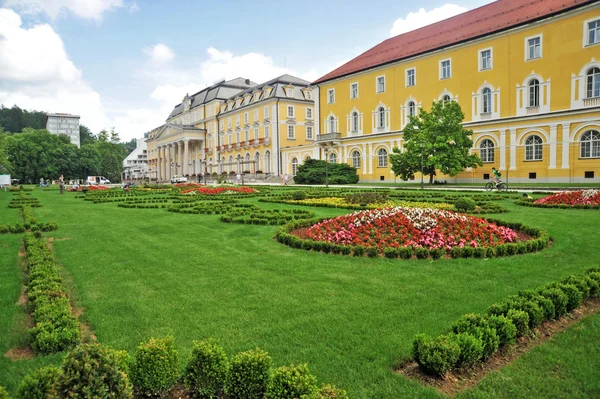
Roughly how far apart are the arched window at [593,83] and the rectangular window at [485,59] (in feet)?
23.8

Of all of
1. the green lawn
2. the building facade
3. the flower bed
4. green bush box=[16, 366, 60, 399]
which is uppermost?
the building facade

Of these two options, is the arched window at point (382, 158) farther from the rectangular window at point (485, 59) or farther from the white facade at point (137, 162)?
the white facade at point (137, 162)

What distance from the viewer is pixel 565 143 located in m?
29.5

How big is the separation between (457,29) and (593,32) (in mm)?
11528

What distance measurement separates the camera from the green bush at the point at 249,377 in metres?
3.04

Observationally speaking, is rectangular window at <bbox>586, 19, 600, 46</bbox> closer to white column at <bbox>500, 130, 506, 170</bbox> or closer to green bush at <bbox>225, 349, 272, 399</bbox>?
white column at <bbox>500, 130, 506, 170</bbox>

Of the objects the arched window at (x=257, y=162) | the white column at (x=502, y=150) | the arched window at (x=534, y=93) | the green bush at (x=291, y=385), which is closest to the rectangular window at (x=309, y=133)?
the arched window at (x=257, y=162)

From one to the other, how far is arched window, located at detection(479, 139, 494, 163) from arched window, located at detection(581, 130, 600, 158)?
633 centimetres

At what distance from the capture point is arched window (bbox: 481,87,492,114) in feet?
111

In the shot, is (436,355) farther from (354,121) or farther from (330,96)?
(330,96)

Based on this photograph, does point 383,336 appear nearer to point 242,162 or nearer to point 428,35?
point 428,35

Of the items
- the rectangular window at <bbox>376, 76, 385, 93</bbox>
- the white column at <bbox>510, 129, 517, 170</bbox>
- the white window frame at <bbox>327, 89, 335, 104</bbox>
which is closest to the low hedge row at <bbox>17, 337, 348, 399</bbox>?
the white column at <bbox>510, 129, 517, 170</bbox>

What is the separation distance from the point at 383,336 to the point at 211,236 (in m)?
6.49

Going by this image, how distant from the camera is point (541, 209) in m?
14.1
